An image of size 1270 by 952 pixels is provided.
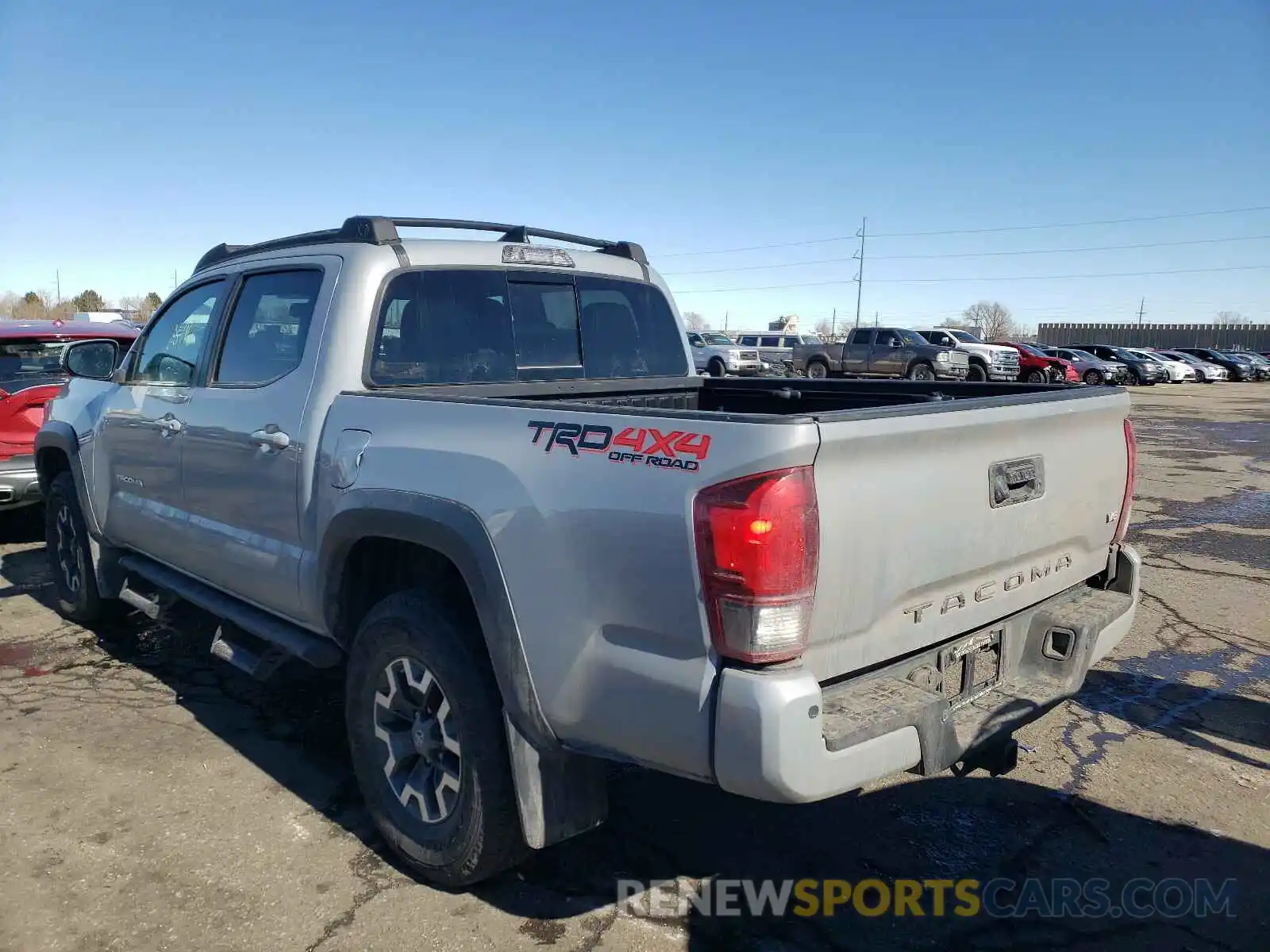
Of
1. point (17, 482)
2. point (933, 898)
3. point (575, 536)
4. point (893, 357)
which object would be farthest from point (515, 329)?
point (893, 357)

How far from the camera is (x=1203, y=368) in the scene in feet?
153

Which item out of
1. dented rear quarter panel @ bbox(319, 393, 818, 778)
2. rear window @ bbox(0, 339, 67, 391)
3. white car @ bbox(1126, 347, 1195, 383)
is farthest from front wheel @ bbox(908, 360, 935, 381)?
dented rear quarter panel @ bbox(319, 393, 818, 778)

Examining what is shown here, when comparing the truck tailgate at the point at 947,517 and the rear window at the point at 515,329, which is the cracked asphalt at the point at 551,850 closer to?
the truck tailgate at the point at 947,517

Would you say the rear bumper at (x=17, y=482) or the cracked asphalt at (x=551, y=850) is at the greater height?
the rear bumper at (x=17, y=482)

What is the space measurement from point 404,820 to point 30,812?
1.55 meters

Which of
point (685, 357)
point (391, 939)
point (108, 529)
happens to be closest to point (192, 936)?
point (391, 939)

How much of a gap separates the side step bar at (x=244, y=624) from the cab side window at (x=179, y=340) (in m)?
0.93

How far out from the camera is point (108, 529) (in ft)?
16.5

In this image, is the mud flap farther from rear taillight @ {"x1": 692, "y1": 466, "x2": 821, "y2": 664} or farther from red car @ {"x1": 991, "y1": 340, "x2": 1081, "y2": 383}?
red car @ {"x1": 991, "y1": 340, "x2": 1081, "y2": 383}

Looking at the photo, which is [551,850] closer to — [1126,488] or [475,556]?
[475,556]

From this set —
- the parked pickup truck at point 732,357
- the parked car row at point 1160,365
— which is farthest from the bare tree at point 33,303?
the parked car row at point 1160,365

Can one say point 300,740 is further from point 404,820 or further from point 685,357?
point 685,357

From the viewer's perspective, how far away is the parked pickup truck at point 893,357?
30.6 meters

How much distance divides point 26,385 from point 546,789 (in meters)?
7.02
